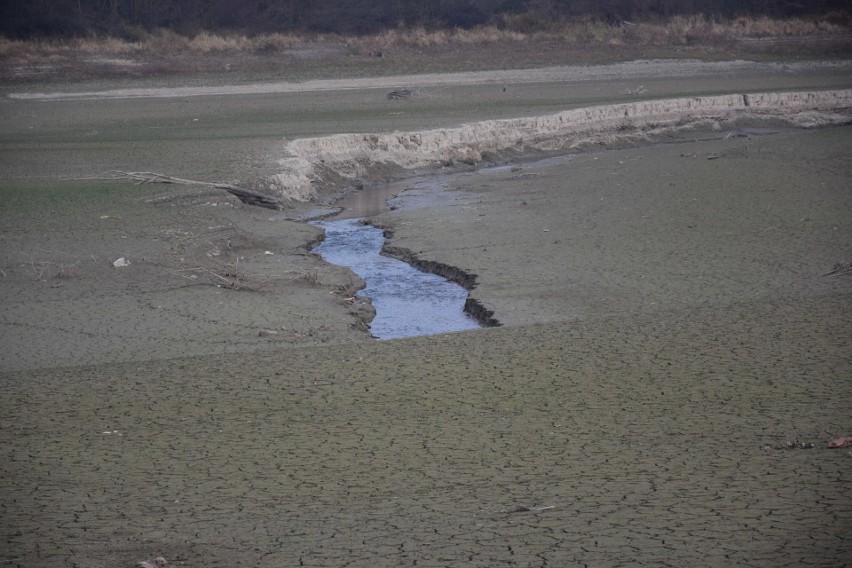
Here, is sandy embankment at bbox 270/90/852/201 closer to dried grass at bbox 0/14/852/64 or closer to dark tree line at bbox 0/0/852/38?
dried grass at bbox 0/14/852/64

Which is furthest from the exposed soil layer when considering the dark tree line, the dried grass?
the dark tree line

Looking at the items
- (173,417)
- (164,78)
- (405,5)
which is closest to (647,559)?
(173,417)

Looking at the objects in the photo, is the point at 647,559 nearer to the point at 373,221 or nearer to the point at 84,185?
the point at 373,221

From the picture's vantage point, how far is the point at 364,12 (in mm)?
44656

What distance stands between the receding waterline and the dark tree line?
29.5 m

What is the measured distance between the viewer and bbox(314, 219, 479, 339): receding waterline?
359 inches

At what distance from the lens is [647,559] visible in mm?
4035

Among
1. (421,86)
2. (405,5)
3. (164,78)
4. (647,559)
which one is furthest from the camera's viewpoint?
(405,5)

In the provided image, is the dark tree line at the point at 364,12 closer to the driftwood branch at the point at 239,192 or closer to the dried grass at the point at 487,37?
the dried grass at the point at 487,37

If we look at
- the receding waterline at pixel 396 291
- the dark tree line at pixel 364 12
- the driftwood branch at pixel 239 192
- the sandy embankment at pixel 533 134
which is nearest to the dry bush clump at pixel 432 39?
the dark tree line at pixel 364 12

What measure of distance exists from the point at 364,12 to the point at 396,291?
36.5 m

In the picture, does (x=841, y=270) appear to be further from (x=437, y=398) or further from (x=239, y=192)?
(x=239, y=192)

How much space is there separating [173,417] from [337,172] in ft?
36.7

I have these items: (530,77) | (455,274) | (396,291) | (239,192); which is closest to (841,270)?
(455,274)
